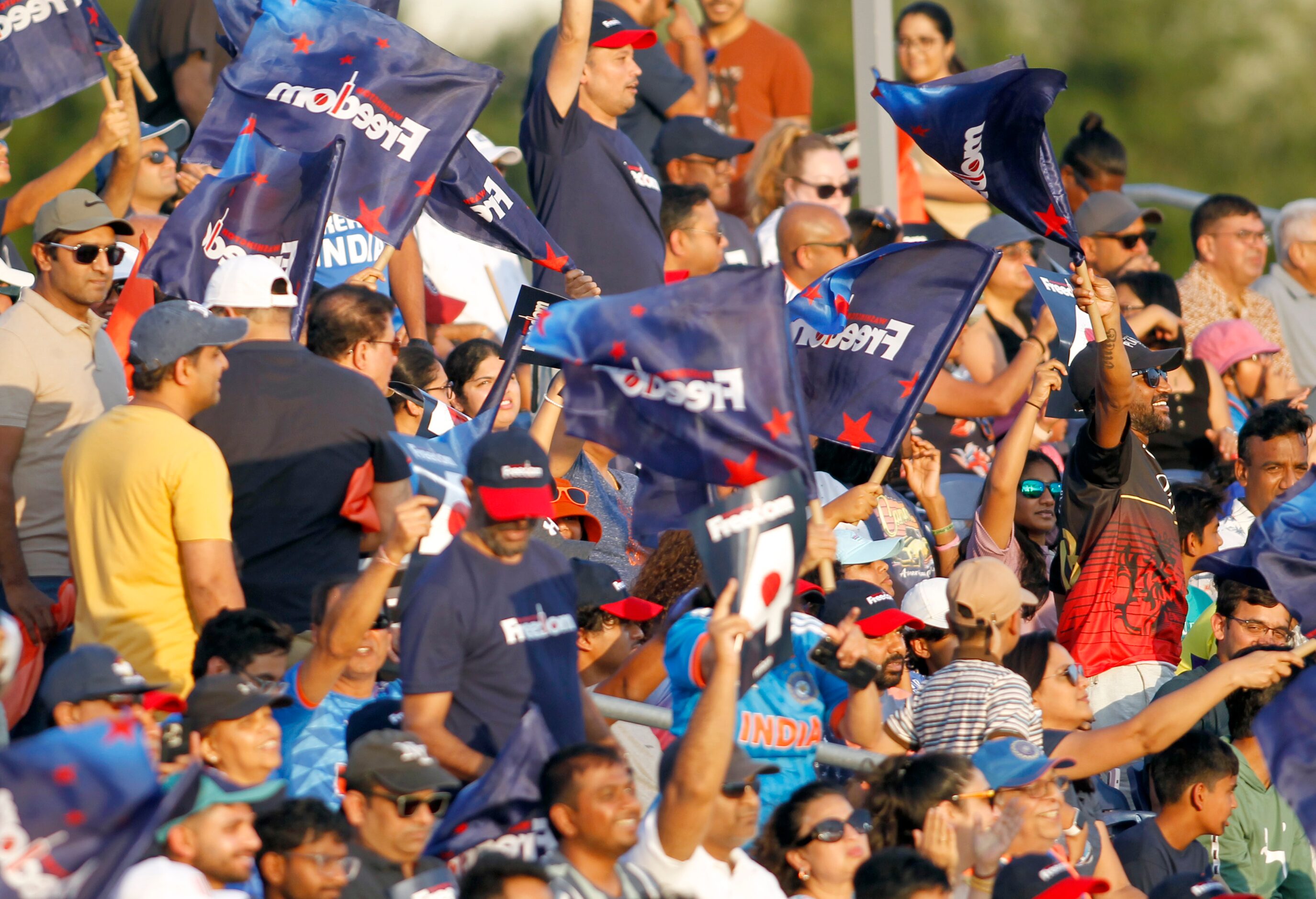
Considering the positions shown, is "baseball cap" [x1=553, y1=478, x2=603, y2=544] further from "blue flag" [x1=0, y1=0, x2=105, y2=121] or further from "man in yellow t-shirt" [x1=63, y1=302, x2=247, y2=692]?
"blue flag" [x1=0, y1=0, x2=105, y2=121]

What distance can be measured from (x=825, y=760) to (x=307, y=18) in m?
3.60

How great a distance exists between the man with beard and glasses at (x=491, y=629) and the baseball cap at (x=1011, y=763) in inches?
54.6

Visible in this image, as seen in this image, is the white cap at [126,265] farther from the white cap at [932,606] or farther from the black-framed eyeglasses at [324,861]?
the black-framed eyeglasses at [324,861]

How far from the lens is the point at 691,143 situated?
37.6ft

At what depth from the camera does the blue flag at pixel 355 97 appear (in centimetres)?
800

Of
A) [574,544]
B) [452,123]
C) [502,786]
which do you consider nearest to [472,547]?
[502,786]

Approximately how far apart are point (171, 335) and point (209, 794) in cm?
180

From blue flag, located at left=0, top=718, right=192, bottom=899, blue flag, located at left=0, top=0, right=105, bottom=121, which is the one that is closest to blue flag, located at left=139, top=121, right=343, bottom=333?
blue flag, located at left=0, top=0, right=105, bottom=121

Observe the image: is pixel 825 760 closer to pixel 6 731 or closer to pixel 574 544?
pixel 574 544

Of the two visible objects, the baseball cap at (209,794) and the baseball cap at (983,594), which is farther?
the baseball cap at (983,594)

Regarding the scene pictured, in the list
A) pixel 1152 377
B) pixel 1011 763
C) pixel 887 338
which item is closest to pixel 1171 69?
pixel 1152 377

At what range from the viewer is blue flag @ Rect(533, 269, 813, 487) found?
6.12m

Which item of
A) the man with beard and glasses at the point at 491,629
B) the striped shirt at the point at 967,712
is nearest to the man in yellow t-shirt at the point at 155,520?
the man with beard and glasses at the point at 491,629

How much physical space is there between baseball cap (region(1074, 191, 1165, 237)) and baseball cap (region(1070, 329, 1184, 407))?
2.83 m
